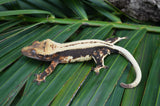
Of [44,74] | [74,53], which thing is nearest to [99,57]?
[74,53]

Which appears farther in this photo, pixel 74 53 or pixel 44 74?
pixel 74 53

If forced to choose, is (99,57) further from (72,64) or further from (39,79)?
(39,79)

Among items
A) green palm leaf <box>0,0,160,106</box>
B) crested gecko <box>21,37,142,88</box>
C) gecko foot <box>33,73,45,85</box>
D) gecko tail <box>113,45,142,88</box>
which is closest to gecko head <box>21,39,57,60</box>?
crested gecko <box>21,37,142,88</box>

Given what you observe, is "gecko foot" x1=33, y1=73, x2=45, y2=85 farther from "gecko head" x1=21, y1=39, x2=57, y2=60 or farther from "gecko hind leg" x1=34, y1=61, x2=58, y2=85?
"gecko head" x1=21, y1=39, x2=57, y2=60

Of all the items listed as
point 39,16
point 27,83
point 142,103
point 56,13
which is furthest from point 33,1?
point 142,103

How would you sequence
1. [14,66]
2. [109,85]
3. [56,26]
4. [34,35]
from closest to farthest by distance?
[109,85] → [14,66] → [34,35] → [56,26]

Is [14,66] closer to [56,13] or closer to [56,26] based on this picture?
[56,26]

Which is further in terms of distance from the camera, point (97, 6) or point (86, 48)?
point (97, 6)

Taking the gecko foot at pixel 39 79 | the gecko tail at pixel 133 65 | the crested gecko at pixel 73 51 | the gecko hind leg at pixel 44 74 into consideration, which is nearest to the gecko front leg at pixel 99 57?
the crested gecko at pixel 73 51
